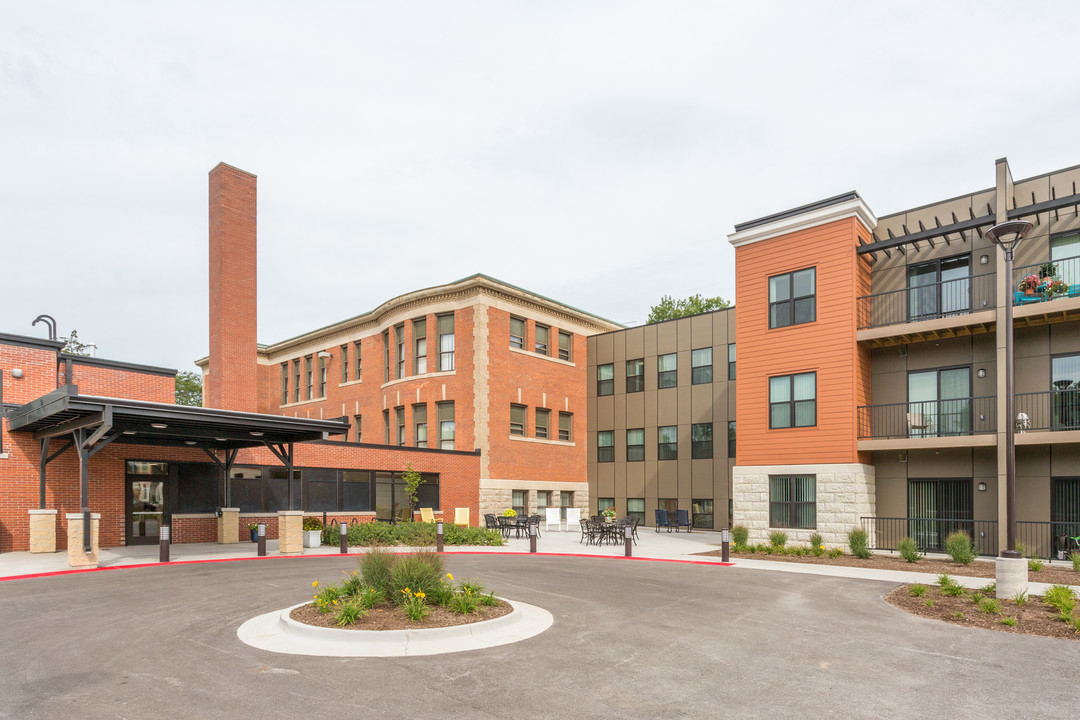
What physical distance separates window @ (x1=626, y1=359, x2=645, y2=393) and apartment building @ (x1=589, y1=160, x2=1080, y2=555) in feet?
35.7

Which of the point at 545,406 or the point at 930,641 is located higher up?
the point at 545,406

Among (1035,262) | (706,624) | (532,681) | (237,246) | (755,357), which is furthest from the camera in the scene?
(237,246)

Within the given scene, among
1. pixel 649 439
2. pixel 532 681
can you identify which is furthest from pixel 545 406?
pixel 532 681

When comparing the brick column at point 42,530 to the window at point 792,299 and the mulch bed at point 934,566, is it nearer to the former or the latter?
the mulch bed at point 934,566

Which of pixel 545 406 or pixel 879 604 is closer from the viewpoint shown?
pixel 879 604

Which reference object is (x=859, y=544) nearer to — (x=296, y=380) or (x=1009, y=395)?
(x=1009, y=395)

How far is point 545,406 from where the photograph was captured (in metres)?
35.8

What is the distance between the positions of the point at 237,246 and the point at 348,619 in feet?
87.7

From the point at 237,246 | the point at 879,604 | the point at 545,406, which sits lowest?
the point at 879,604

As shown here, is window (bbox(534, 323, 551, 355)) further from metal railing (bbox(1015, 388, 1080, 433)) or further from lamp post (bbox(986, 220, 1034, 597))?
lamp post (bbox(986, 220, 1034, 597))

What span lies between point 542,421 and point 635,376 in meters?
5.36

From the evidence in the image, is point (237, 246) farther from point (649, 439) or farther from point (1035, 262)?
point (1035, 262)

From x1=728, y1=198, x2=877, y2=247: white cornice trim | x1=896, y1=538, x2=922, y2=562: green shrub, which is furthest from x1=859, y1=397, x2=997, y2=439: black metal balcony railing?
x1=728, y1=198, x2=877, y2=247: white cornice trim

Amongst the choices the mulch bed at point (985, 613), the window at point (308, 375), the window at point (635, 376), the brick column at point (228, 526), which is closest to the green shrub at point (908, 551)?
the mulch bed at point (985, 613)
